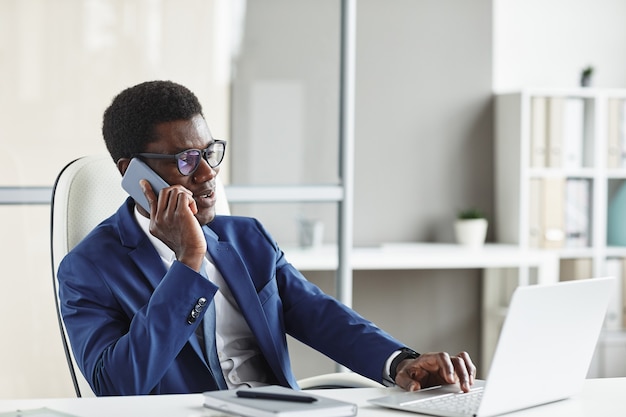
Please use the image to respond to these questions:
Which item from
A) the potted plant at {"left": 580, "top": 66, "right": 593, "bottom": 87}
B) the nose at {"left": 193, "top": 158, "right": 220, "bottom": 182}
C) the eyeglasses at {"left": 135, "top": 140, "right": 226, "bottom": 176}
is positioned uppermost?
the potted plant at {"left": 580, "top": 66, "right": 593, "bottom": 87}

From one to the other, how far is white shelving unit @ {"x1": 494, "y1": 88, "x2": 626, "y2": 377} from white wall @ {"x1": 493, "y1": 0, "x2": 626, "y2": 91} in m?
0.23

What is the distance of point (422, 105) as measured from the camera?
427 cm

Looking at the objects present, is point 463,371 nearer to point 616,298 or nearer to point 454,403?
point 454,403

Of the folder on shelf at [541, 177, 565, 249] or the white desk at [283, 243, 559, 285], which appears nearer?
the white desk at [283, 243, 559, 285]

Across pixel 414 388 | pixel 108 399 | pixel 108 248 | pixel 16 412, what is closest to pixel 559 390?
pixel 414 388

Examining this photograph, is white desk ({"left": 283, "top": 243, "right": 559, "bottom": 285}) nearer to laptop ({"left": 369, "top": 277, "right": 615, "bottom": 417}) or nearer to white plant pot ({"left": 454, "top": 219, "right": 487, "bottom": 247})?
white plant pot ({"left": 454, "top": 219, "right": 487, "bottom": 247})

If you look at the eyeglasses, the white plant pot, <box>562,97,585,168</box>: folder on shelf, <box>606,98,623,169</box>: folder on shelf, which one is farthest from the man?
<box>606,98,623,169</box>: folder on shelf

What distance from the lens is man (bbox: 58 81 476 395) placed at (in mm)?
1631

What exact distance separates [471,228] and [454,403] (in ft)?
9.03

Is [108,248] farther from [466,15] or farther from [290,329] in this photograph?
[466,15]

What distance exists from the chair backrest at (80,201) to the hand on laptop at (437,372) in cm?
68

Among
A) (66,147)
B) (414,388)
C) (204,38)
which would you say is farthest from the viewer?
(204,38)

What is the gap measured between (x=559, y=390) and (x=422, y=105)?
9.74ft

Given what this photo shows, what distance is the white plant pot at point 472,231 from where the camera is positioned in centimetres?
408
